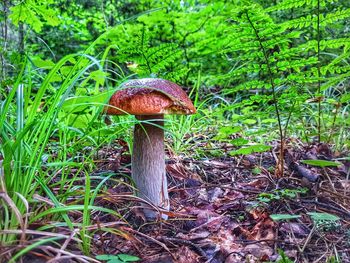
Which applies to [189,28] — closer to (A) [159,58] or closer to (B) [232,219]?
(A) [159,58]

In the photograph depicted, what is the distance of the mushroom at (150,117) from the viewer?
1.44 meters

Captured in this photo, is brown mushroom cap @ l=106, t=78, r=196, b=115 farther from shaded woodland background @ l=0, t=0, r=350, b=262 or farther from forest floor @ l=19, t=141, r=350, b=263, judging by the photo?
forest floor @ l=19, t=141, r=350, b=263

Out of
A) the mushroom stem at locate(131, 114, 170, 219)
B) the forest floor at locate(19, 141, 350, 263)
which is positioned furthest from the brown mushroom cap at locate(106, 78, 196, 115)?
the forest floor at locate(19, 141, 350, 263)

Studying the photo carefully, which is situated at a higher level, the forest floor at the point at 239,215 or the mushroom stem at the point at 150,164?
the mushroom stem at the point at 150,164

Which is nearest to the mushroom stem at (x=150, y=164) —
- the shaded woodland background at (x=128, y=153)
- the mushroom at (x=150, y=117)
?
the mushroom at (x=150, y=117)

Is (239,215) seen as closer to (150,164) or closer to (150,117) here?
(150,164)

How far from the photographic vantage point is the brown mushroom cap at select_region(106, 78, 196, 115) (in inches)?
56.2

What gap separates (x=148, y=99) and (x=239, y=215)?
0.73 meters

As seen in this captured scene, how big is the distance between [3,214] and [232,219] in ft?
3.26

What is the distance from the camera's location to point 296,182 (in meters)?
1.86

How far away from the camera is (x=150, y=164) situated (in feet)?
5.39

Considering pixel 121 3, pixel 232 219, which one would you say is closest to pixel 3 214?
pixel 232 219

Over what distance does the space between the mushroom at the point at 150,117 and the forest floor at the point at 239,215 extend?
0.10 meters

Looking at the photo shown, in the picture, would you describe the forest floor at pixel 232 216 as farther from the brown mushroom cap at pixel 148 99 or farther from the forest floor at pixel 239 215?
the brown mushroom cap at pixel 148 99
